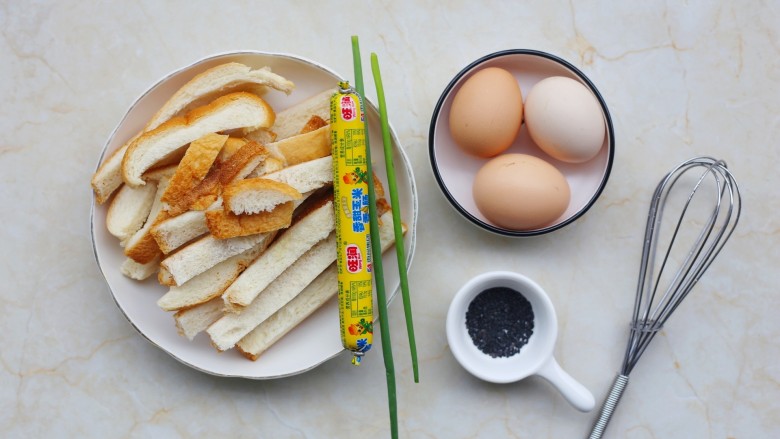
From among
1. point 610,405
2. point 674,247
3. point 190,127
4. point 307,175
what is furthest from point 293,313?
point 674,247

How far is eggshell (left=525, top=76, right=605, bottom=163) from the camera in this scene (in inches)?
39.9

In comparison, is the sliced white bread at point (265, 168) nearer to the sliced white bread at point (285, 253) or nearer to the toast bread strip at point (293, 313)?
the sliced white bread at point (285, 253)

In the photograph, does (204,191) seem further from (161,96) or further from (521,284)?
(521,284)

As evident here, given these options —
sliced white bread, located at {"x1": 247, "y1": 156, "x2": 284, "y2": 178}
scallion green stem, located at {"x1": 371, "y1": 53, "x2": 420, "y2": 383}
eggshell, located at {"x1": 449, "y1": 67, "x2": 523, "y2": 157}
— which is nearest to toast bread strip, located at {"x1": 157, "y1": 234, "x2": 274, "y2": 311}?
sliced white bread, located at {"x1": 247, "y1": 156, "x2": 284, "y2": 178}

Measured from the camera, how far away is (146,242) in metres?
1.01

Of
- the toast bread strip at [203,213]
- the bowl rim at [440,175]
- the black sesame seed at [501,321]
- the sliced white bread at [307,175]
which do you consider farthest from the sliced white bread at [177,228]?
the black sesame seed at [501,321]

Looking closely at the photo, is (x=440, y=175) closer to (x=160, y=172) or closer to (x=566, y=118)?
(x=566, y=118)

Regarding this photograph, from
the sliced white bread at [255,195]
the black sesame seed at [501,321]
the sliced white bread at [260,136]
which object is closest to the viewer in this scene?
the sliced white bread at [255,195]

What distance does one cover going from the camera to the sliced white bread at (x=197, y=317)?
1045 mm

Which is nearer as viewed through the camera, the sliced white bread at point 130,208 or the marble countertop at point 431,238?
the sliced white bread at point 130,208

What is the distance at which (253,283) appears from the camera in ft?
3.37

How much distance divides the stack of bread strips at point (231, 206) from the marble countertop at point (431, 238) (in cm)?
15

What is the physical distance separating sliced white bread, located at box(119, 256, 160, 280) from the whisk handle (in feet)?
2.77

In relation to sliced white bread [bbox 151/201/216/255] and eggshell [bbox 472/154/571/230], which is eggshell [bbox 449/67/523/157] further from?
sliced white bread [bbox 151/201/216/255]
